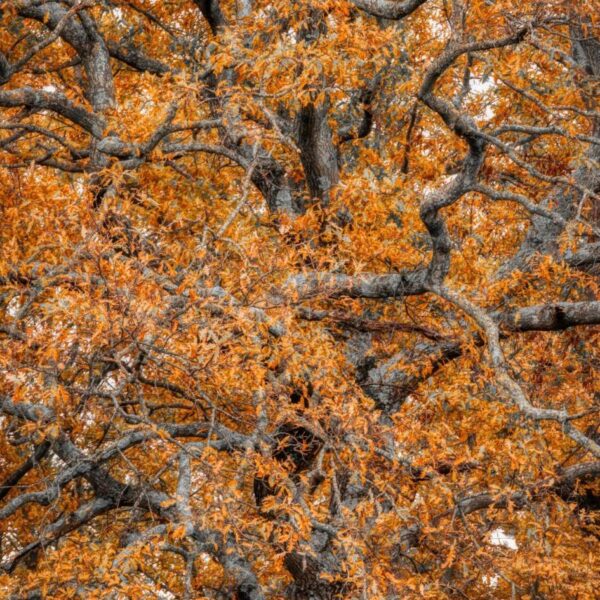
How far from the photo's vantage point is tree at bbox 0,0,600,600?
875 centimetres

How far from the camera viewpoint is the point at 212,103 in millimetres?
13406

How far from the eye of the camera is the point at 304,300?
33.2 ft

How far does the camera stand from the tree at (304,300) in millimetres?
8750

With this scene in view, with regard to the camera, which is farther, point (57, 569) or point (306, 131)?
point (306, 131)

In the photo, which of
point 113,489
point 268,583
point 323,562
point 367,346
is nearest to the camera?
point 323,562

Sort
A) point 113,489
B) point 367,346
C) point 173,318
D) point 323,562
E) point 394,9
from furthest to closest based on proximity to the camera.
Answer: point 367,346 < point 113,489 < point 323,562 < point 394,9 < point 173,318

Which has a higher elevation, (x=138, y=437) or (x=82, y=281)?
(x=82, y=281)

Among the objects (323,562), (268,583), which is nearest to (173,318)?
(323,562)

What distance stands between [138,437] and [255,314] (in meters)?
1.96

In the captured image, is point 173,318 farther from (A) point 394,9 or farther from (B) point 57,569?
(A) point 394,9

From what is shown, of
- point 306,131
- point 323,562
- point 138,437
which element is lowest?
point 323,562

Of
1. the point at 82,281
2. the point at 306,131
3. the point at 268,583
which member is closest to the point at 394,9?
the point at 306,131

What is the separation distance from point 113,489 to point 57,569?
90.7 inches

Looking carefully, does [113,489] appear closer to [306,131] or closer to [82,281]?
[82,281]
